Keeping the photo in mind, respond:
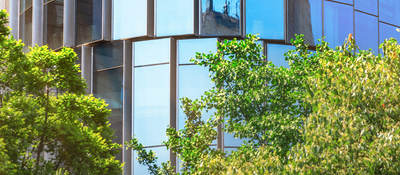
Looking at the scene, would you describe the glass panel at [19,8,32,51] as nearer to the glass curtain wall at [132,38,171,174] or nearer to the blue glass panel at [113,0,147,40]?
the blue glass panel at [113,0,147,40]

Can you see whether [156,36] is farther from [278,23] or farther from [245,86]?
[245,86]

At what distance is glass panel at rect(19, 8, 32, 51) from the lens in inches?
1372

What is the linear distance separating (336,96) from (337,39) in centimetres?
1593

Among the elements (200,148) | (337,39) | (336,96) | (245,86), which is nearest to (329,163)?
(336,96)

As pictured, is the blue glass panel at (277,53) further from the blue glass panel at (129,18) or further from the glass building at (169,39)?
the blue glass panel at (129,18)

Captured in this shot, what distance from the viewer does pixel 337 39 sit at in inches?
1101

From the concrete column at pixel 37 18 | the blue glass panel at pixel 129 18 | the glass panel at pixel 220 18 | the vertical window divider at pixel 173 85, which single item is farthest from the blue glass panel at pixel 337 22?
the concrete column at pixel 37 18

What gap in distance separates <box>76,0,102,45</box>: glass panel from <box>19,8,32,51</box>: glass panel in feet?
20.0

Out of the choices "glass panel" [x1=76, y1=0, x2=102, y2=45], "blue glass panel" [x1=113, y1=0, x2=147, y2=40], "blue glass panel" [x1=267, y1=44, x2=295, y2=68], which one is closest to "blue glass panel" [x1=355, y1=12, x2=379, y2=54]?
"blue glass panel" [x1=267, y1=44, x2=295, y2=68]

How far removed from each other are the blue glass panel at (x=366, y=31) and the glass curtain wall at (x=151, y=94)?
28.2ft

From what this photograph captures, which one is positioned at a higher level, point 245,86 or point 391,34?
point 391,34

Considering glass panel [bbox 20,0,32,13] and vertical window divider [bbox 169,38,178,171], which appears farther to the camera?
glass panel [bbox 20,0,32,13]

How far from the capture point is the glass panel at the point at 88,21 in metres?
28.5

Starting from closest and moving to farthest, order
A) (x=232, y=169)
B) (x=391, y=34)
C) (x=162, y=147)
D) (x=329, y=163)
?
(x=329, y=163) < (x=232, y=169) < (x=162, y=147) < (x=391, y=34)
